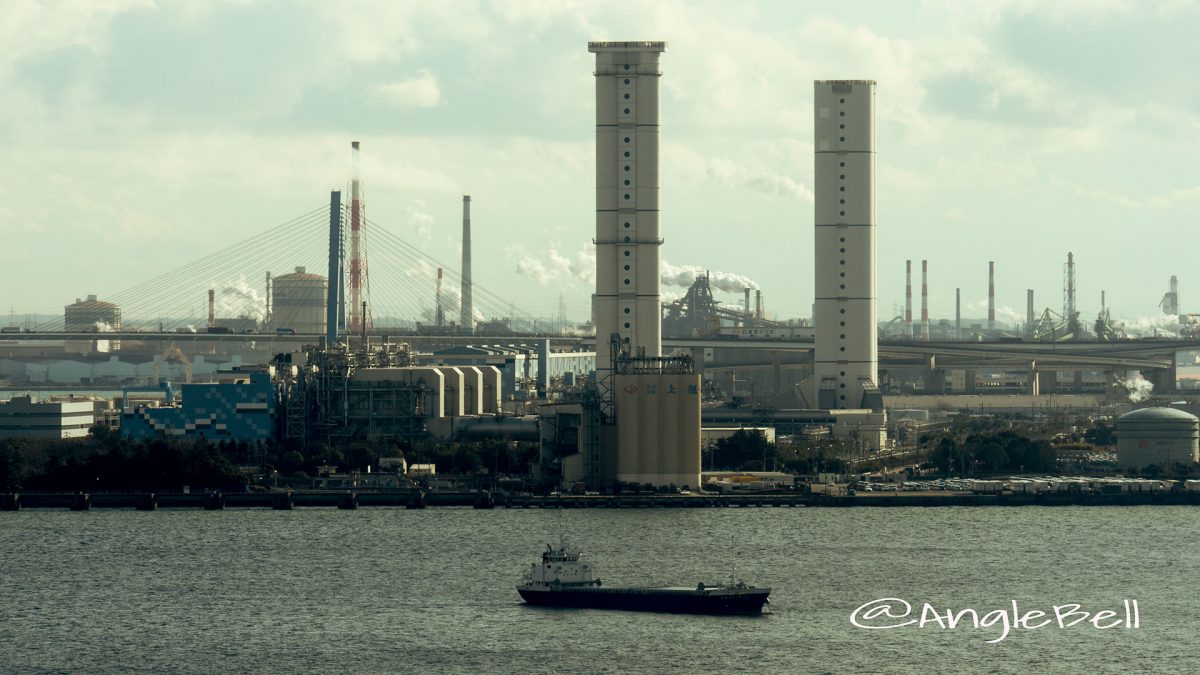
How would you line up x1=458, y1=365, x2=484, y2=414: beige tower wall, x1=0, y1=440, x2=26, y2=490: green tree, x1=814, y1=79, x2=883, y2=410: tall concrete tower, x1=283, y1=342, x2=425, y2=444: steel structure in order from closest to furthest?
x1=0, y1=440, x2=26, y2=490: green tree → x1=283, y1=342, x2=425, y2=444: steel structure → x1=458, y1=365, x2=484, y2=414: beige tower wall → x1=814, y1=79, x2=883, y2=410: tall concrete tower

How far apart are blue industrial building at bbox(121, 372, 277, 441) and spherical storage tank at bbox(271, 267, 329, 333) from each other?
8444cm

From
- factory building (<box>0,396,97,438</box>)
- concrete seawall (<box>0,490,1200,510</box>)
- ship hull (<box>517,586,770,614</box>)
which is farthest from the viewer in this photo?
factory building (<box>0,396,97,438</box>)

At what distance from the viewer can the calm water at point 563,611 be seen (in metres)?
47.1

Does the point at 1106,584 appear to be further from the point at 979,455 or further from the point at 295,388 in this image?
the point at 295,388

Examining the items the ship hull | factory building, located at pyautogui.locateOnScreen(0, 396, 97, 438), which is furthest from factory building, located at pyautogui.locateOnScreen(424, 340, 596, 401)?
the ship hull

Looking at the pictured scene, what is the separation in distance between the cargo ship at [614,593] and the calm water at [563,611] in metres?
0.54

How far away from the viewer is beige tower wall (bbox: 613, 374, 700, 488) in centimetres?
7700

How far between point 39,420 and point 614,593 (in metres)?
49.9

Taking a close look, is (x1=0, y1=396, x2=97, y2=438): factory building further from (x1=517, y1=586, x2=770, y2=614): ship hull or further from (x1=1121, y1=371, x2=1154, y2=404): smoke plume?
(x1=1121, y1=371, x2=1154, y2=404): smoke plume

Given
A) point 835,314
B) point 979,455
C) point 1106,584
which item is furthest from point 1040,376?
point 1106,584

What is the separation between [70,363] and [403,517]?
392 ft

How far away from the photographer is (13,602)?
5444 centimetres

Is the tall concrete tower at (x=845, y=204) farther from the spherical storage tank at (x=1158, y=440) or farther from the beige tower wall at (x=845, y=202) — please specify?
the spherical storage tank at (x=1158, y=440)

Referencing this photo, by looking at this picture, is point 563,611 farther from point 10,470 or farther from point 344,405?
point 344,405
